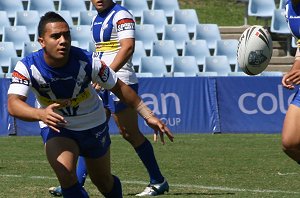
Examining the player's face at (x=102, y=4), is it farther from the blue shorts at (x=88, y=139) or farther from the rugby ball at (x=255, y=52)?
the blue shorts at (x=88, y=139)

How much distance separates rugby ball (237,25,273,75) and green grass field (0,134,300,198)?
4.12 feet

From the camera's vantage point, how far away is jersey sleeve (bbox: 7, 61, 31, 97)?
700cm

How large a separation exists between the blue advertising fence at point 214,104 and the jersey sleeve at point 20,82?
35.3 ft

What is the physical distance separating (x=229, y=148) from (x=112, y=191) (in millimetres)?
7719

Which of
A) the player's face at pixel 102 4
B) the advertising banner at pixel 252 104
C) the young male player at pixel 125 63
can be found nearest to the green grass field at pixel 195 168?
the young male player at pixel 125 63

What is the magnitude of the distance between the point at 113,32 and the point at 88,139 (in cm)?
252

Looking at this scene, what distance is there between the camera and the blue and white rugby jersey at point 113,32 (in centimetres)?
968

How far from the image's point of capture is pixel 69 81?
7227 millimetres

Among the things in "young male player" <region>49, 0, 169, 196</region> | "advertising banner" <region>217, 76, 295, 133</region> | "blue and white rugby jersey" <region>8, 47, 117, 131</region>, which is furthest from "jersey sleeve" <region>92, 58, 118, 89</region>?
"advertising banner" <region>217, 76, 295, 133</region>

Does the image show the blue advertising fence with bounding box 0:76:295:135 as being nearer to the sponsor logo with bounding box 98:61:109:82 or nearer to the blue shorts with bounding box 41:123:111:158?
the blue shorts with bounding box 41:123:111:158

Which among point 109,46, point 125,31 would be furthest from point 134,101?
point 109,46

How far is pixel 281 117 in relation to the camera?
59.3 feet

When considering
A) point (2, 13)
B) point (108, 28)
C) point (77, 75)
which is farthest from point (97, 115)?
point (2, 13)

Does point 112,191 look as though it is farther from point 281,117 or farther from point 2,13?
point 2,13
